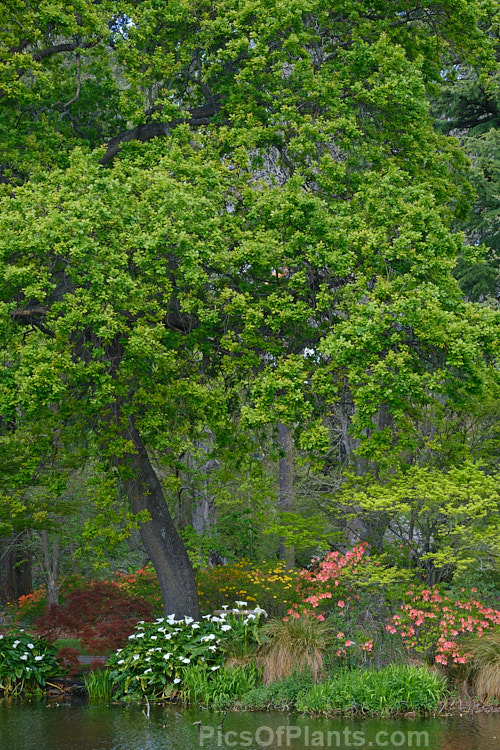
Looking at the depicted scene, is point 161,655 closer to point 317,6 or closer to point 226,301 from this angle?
point 226,301

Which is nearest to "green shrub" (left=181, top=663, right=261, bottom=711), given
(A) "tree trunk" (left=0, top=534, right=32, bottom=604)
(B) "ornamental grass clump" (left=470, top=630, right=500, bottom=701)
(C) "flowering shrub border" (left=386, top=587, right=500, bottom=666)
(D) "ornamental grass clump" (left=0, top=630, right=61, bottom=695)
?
(C) "flowering shrub border" (left=386, top=587, right=500, bottom=666)

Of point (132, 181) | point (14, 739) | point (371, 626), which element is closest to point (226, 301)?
point (132, 181)

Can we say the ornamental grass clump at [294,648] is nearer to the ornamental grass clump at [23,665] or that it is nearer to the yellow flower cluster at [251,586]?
the yellow flower cluster at [251,586]

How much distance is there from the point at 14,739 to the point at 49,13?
9.10 metres

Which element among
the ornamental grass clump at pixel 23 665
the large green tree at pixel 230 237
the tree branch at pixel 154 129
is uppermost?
the tree branch at pixel 154 129

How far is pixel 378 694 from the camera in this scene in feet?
35.0

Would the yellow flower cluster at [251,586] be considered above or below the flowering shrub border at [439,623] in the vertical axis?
above

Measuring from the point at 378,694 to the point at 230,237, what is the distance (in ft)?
20.4

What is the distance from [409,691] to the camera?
35.1ft

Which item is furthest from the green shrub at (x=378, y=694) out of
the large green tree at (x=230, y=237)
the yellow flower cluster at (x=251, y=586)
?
the large green tree at (x=230, y=237)

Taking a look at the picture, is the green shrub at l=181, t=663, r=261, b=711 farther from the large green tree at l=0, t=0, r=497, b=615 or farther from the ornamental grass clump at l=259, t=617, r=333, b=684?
the large green tree at l=0, t=0, r=497, b=615

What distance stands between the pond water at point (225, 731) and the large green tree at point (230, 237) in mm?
3032

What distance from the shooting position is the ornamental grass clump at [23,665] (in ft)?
41.9

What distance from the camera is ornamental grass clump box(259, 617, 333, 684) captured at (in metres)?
11.4
